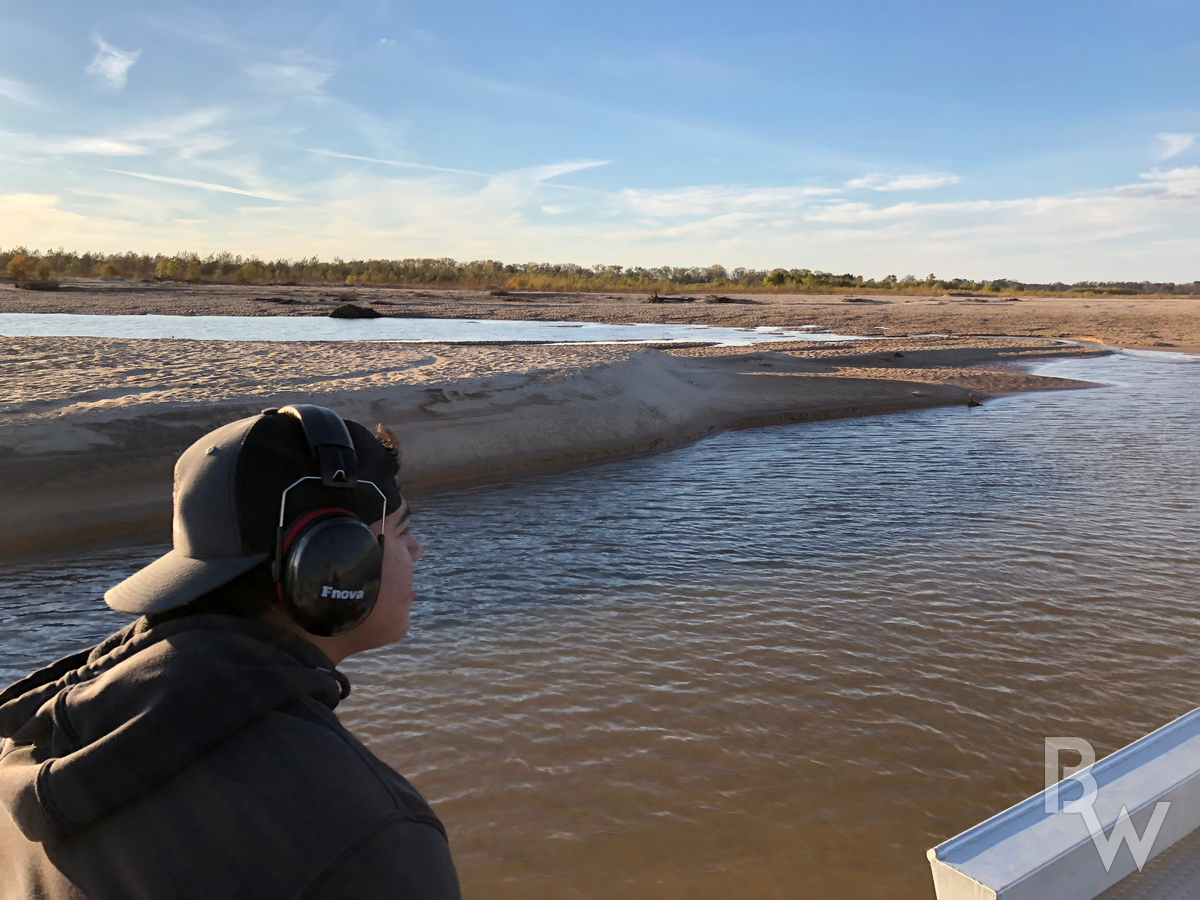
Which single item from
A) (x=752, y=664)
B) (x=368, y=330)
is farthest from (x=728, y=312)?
(x=752, y=664)

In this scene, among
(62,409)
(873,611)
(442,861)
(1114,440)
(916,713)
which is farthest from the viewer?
(1114,440)

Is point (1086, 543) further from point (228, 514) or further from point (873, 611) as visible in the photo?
point (228, 514)

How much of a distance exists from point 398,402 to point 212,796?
10051 mm

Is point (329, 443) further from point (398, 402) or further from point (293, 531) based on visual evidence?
point (398, 402)

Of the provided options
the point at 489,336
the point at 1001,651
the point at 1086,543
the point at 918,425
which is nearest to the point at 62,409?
the point at 1001,651

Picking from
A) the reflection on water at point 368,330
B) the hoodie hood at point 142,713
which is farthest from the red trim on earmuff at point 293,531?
the reflection on water at point 368,330

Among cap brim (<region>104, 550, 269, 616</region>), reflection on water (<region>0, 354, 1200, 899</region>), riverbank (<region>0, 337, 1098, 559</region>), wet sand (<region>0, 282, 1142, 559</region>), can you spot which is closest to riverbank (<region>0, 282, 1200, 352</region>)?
wet sand (<region>0, 282, 1142, 559</region>)

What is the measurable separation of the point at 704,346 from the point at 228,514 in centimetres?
2185

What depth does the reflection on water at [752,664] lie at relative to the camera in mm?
3547

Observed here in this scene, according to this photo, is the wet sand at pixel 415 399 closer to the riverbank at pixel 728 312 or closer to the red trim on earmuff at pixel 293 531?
the red trim on earmuff at pixel 293 531

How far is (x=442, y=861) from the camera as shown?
1.06 m

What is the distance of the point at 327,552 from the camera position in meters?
1.21

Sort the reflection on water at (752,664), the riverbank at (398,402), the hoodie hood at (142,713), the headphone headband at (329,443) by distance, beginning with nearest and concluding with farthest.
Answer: the hoodie hood at (142,713), the headphone headband at (329,443), the reflection on water at (752,664), the riverbank at (398,402)

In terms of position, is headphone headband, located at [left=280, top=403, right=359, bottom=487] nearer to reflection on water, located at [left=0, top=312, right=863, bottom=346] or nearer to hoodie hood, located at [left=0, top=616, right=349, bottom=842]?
hoodie hood, located at [left=0, top=616, right=349, bottom=842]
